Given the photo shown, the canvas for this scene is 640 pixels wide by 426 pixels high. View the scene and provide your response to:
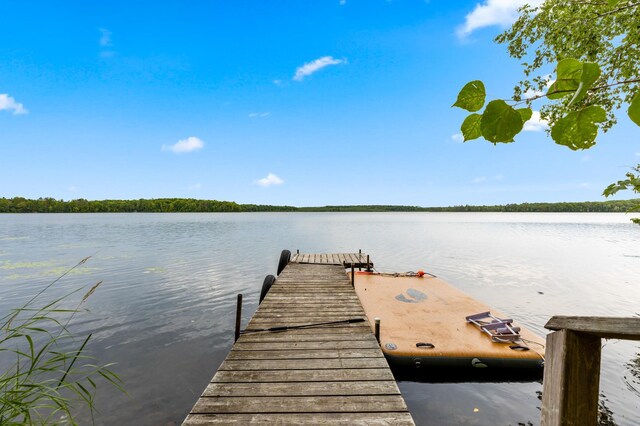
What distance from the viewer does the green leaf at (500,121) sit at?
2.94ft

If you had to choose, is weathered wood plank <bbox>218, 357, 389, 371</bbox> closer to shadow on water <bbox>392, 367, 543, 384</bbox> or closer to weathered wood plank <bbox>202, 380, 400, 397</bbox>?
weathered wood plank <bbox>202, 380, 400, 397</bbox>

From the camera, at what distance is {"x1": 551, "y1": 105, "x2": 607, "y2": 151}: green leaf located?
2.76 ft

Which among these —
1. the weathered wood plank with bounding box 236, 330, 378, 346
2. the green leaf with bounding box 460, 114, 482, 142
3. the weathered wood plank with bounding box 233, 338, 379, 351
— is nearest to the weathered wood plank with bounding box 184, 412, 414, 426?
the weathered wood plank with bounding box 233, 338, 379, 351

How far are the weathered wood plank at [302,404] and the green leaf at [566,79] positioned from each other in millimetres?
4413

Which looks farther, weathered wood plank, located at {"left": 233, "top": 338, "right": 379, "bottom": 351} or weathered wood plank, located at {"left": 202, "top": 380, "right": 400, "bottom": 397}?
weathered wood plank, located at {"left": 233, "top": 338, "right": 379, "bottom": 351}

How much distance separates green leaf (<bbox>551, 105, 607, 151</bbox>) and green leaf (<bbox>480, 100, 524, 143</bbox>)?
10 centimetres

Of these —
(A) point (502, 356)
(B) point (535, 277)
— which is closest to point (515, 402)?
(A) point (502, 356)

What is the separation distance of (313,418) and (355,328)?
131 inches

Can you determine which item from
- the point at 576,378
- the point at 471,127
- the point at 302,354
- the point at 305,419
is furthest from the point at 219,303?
the point at 471,127

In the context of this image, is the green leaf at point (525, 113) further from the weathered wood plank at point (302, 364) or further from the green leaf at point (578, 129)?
the weathered wood plank at point (302, 364)

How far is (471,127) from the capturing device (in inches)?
43.4

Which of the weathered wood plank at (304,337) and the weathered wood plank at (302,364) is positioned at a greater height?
the weathered wood plank at (302,364)

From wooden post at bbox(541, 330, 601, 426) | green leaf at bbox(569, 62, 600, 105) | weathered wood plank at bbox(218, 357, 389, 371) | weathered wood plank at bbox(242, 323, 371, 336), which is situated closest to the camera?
green leaf at bbox(569, 62, 600, 105)

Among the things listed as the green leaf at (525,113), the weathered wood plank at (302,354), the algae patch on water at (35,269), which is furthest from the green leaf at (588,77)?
the algae patch on water at (35,269)
